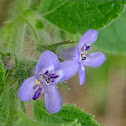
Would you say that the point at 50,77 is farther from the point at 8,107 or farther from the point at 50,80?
the point at 8,107

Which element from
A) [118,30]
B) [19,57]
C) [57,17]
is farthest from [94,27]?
[118,30]

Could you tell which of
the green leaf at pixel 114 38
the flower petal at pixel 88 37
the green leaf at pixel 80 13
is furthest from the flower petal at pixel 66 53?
the green leaf at pixel 114 38

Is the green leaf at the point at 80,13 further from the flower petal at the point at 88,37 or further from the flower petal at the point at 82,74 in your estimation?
the flower petal at the point at 82,74

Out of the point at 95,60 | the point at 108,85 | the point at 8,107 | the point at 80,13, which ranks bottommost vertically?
the point at 8,107

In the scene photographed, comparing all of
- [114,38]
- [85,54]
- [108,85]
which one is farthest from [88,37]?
[108,85]

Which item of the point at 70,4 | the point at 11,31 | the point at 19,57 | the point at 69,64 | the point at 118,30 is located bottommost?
the point at 69,64

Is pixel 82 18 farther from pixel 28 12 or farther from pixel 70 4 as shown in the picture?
pixel 28 12

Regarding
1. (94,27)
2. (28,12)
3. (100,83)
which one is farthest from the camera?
(100,83)
